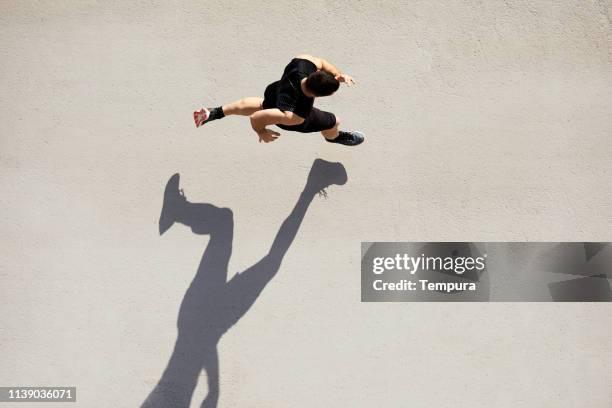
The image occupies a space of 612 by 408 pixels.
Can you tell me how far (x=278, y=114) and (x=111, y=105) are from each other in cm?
166

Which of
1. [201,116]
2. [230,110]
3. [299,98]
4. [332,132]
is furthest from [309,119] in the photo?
[201,116]

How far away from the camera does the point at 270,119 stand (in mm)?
3639

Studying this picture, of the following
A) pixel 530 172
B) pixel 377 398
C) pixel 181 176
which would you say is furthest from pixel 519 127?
pixel 181 176

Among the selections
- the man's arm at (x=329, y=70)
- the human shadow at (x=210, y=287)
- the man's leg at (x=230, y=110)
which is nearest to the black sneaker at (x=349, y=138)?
the human shadow at (x=210, y=287)

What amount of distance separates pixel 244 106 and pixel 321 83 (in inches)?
33.3

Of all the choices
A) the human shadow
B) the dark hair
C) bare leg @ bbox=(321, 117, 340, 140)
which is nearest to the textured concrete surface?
the human shadow

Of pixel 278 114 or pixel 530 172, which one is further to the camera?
pixel 530 172

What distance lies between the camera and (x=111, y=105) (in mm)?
4414

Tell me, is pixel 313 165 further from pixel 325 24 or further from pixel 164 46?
pixel 164 46

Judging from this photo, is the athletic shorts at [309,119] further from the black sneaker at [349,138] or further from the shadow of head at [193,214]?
the shadow of head at [193,214]

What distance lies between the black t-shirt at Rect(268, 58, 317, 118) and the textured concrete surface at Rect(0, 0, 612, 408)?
768 mm

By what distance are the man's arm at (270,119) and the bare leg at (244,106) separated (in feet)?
1.31

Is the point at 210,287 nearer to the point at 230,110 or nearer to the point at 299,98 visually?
the point at 230,110

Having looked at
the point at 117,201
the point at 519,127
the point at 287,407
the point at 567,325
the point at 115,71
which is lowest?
the point at 287,407
